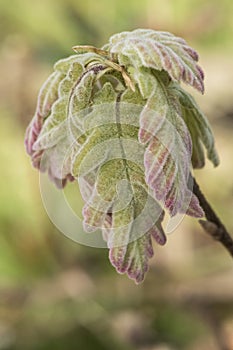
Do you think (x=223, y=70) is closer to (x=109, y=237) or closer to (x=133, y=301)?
(x=133, y=301)

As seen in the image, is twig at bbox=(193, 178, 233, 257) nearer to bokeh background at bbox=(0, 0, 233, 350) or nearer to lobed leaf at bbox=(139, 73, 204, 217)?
lobed leaf at bbox=(139, 73, 204, 217)

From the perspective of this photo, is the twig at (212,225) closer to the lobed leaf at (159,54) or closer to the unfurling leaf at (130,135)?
the unfurling leaf at (130,135)

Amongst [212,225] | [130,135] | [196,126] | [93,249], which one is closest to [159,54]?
[130,135]

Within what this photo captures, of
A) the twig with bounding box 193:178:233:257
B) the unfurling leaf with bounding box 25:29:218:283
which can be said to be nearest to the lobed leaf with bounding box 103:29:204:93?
the unfurling leaf with bounding box 25:29:218:283

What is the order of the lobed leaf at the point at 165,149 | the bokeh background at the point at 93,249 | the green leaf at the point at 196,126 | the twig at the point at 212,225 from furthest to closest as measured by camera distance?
1. the bokeh background at the point at 93,249
2. the twig at the point at 212,225
3. the green leaf at the point at 196,126
4. the lobed leaf at the point at 165,149

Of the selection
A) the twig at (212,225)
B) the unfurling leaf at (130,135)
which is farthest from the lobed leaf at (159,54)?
the twig at (212,225)

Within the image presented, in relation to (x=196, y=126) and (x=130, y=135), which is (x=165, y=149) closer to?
(x=130, y=135)

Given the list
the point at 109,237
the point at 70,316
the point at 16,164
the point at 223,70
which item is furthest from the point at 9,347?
the point at 109,237
